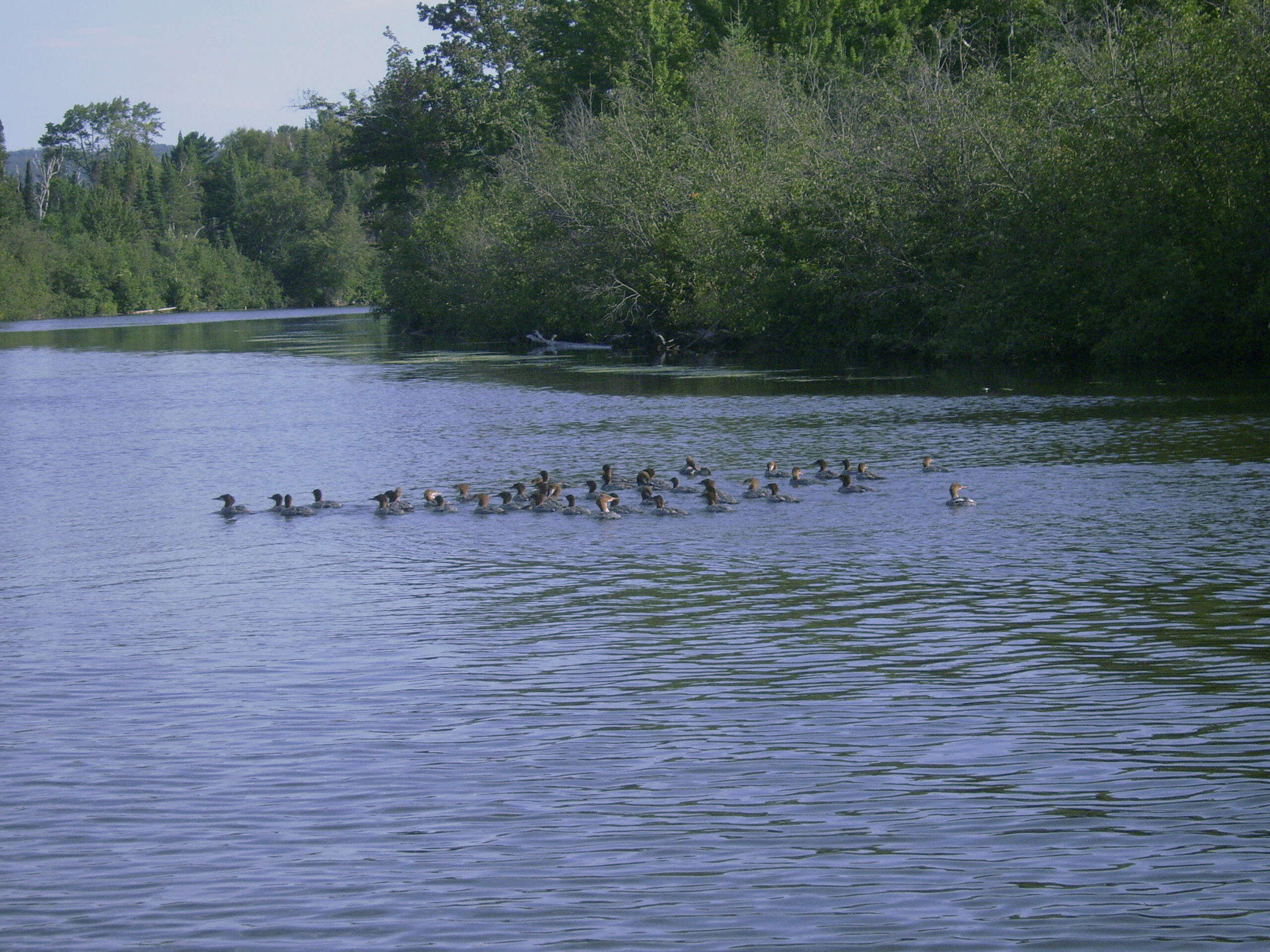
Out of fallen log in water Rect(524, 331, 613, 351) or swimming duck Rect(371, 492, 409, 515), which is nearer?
swimming duck Rect(371, 492, 409, 515)

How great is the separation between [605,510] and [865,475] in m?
4.77

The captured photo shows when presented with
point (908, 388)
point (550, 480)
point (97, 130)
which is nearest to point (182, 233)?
point (97, 130)

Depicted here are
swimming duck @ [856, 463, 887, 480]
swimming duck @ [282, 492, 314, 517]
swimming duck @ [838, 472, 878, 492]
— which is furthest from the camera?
swimming duck @ [856, 463, 887, 480]

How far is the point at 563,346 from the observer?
68.4m

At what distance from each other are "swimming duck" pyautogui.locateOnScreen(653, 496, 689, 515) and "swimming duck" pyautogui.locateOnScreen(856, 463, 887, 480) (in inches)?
141

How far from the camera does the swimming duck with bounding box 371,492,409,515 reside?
2203 centimetres

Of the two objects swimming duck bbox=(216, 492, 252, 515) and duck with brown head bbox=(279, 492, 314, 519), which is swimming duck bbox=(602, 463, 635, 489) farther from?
swimming duck bbox=(216, 492, 252, 515)

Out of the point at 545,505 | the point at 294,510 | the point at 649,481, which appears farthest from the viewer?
the point at 649,481

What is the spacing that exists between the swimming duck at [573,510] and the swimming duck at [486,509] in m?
0.98

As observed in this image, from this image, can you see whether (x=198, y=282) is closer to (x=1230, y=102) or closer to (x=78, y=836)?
(x=1230, y=102)

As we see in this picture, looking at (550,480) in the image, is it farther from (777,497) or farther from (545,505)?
(777,497)

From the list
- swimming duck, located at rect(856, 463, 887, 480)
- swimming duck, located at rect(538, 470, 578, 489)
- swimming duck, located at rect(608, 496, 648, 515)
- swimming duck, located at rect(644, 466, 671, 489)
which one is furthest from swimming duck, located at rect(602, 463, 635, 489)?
swimming duck, located at rect(856, 463, 887, 480)

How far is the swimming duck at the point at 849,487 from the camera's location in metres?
22.3

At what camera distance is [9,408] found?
43344mm
